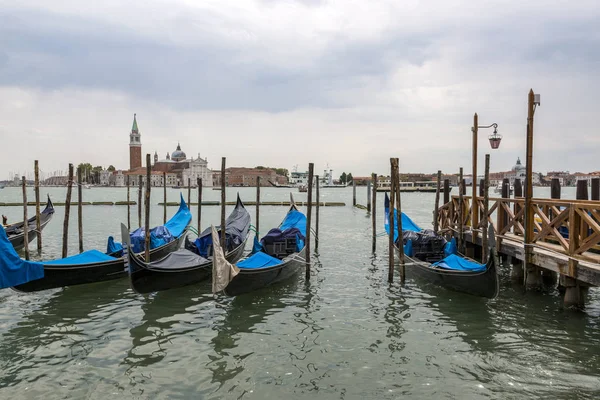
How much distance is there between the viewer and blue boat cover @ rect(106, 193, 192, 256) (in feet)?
30.0

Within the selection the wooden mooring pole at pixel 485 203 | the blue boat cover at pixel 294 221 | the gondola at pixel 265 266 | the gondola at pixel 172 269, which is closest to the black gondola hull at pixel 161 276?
the gondola at pixel 172 269

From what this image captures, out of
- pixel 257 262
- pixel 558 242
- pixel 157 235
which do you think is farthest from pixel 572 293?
pixel 157 235

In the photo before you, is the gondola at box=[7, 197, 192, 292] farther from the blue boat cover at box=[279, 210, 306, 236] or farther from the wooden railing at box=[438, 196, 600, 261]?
the wooden railing at box=[438, 196, 600, 261]

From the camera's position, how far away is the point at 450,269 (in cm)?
721

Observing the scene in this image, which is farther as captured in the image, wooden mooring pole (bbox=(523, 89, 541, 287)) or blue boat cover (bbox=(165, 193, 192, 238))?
blue boat cover (bbox=(165, 193, 192, 238))

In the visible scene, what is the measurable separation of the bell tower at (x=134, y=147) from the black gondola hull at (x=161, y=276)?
103476mm

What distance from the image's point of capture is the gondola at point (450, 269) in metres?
6.53

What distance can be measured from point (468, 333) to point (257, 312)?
9.77ft

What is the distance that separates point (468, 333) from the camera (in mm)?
5742

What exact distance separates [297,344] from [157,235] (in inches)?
240

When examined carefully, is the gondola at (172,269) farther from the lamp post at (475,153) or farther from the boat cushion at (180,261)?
the lamp post at (475,153)

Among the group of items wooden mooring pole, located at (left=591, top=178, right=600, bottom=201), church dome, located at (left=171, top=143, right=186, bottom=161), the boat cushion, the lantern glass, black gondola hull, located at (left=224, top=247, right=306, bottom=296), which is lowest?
black gondola hull, located at (left=224, top=247, right=306, bottom=296)

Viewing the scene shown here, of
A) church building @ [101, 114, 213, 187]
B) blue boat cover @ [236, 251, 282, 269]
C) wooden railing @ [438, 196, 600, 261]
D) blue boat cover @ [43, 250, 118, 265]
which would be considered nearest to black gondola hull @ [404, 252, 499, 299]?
wooden railing @ [438, 196, 600, 261]

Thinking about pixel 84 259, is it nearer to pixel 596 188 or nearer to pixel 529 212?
pixel 529 212
